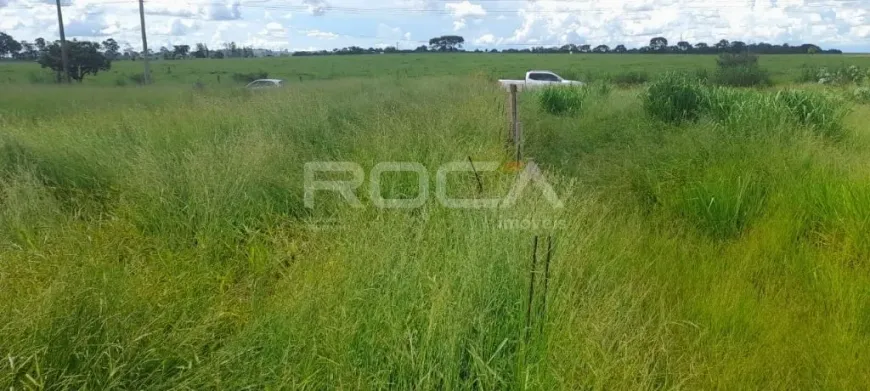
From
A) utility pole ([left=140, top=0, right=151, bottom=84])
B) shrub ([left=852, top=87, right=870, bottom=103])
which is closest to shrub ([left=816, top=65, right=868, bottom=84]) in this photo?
shrub ([left=852, top=87, right=870, bottom=103])

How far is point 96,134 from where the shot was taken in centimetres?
552

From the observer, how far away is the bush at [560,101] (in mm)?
11664

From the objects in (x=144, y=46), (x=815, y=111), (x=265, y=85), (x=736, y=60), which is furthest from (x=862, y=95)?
(x=144, y=46)

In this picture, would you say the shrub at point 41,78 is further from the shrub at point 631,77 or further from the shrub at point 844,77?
the shrub at point 844,77

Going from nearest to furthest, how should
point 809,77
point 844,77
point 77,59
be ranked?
point 844,77 < point 77,59 < point 809,77

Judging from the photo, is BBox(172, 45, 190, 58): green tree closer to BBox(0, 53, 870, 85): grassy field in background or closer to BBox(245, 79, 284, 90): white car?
BBox(0, 53, 870, 85): grassy field in background

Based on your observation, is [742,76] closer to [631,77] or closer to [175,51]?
[631,77]

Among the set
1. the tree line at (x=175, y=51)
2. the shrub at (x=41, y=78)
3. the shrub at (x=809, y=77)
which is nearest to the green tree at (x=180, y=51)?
the tree line at (x=175, y=51)

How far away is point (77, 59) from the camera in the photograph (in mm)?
20719

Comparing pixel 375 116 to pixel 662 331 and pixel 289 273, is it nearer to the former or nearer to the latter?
pixel 289 273

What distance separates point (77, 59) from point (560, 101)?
1963 cm

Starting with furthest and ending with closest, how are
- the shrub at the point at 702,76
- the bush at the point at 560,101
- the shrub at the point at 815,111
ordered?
1. the shrub at the point at 702,76
2. the bush at the point at 560,101
3. the shrub at the point at 815,111

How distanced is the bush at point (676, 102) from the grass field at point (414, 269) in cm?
269

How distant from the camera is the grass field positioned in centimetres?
223
